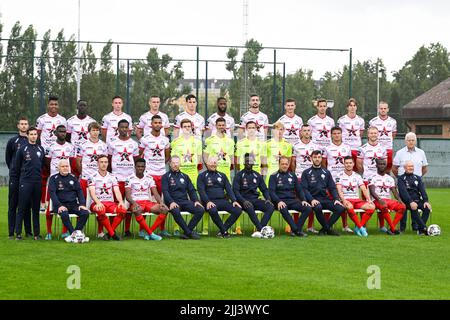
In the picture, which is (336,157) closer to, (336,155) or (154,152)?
(336,155)

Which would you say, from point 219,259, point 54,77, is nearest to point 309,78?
point 54,77

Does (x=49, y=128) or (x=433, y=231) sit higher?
(x=49, y=128)

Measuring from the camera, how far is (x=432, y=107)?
1873 inches

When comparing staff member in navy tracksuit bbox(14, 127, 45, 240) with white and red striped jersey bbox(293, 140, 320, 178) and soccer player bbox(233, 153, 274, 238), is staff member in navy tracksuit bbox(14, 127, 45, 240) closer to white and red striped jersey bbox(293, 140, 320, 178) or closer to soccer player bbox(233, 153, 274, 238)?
soccer player bbox(233, 153, 274, 238)

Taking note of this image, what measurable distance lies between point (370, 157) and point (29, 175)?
6.24m

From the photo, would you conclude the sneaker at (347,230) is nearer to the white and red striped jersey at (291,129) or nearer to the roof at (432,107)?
the white and red striped jersey at (291,129)

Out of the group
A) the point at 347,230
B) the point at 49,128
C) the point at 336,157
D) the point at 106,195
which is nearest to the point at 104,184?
the point at 106,195

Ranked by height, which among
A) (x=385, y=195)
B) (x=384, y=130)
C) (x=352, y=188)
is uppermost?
(x=384, y=130)

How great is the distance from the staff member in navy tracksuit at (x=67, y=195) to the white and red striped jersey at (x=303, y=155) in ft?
13.8

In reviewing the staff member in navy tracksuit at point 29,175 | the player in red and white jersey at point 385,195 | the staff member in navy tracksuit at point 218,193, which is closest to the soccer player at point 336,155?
the player in red and white jersey at point 385,195

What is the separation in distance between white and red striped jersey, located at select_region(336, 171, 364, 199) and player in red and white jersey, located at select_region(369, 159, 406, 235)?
0.28 m

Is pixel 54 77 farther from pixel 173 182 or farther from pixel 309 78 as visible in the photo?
pixel 173 182

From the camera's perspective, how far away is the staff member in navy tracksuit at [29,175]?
14055 millimetres

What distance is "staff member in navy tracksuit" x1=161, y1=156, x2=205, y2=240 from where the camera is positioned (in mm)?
14445
